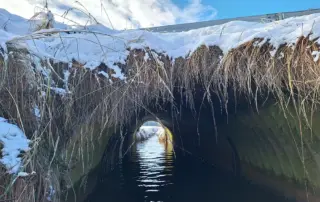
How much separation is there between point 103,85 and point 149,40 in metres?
1.23

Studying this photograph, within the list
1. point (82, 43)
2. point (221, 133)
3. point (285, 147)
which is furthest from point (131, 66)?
point (221, 133)

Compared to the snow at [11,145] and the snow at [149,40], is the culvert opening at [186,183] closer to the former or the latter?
the snow at [149,40]

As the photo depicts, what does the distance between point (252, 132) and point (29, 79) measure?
235 inches

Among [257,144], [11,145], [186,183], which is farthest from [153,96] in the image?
[186,183]

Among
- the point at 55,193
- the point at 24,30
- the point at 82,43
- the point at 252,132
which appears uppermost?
the point at 24,30

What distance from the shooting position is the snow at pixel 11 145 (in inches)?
117

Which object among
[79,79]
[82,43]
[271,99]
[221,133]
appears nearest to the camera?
[79,79]

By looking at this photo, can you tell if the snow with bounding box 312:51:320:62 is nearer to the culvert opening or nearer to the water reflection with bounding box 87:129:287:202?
the culvert opening

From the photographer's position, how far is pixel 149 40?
6141mm

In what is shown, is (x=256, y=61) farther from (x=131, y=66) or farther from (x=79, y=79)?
(x=79, y=79)

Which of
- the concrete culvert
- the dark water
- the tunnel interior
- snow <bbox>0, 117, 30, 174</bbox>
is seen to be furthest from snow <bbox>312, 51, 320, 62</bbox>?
snow <bbox>0, 117, 30, 174</bbox>

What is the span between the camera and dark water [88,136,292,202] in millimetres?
8289

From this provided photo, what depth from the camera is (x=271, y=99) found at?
6812mm

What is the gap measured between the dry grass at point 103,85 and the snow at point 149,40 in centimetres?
11
